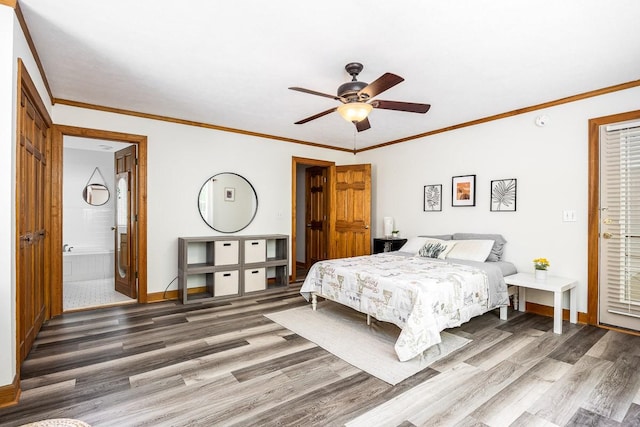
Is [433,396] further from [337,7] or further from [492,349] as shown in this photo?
[337,7]

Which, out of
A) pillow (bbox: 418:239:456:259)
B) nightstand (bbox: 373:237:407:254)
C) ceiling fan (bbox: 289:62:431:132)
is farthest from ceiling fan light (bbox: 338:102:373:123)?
nightstand (bbox: 373:237:407:254)

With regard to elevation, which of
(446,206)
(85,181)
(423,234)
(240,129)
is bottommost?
(423,234)

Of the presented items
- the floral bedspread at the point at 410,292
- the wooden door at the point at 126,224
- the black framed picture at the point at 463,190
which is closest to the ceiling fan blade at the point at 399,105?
the floral bedspread at the point at 410,292

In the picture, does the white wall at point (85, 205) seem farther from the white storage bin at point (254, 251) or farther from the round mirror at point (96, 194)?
the white storage bin at point (254, 251)

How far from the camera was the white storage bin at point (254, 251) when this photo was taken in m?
4.63

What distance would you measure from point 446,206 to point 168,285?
4048 mm

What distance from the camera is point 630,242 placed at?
3158 millimetres

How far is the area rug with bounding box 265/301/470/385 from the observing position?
98.0 inches

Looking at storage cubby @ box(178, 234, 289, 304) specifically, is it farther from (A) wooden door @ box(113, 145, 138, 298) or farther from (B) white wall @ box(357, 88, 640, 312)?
(B) white wall @ box(357, 88, 640, 312)

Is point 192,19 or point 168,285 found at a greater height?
point 192,19

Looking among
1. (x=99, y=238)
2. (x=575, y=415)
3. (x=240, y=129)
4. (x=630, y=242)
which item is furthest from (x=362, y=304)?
(x=99, y=238)

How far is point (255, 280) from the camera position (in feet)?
15.4

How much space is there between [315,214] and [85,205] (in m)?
4.37

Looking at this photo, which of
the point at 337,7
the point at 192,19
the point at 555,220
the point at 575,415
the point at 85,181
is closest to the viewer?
the point at 575,415
